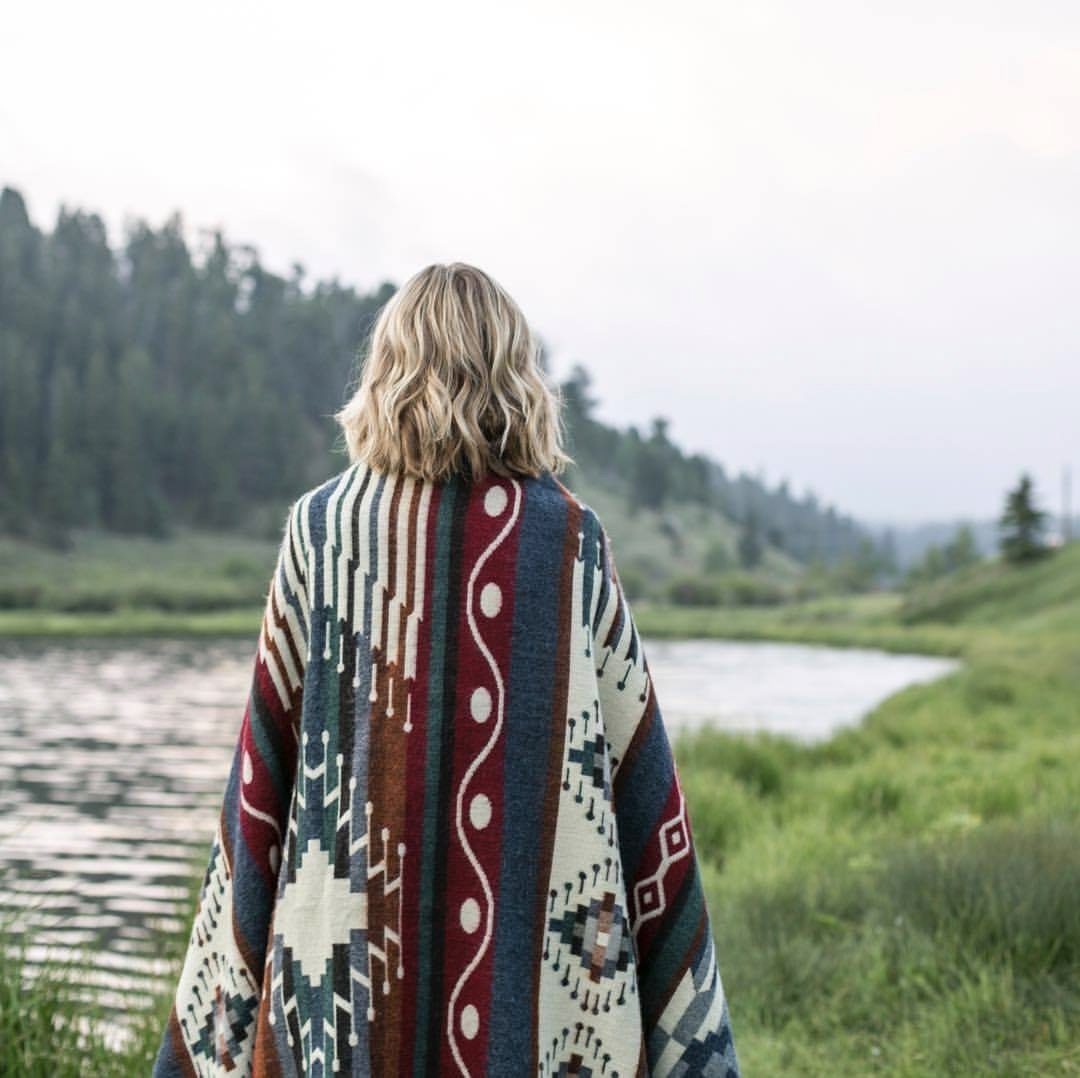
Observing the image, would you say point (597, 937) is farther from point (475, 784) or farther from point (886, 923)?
point (886, 923)

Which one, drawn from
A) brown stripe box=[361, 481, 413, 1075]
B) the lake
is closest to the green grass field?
brown stripe box=[361, 481, 413, 1075]

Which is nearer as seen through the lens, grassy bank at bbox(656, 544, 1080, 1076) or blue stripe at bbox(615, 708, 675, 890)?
blue stripe at bbox(615, 708, 675, 890)

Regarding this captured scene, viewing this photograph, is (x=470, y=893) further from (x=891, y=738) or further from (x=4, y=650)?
(x=4, y=650)

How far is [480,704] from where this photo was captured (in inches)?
86.4

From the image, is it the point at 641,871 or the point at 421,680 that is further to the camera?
the point at 641,871

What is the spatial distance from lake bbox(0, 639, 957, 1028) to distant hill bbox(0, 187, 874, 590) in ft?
143

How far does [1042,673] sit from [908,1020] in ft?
59.7

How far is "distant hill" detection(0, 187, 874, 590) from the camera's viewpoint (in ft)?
266

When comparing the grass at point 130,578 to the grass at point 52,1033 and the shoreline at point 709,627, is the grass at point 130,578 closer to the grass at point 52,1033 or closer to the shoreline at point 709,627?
the shoreline at point 709,627

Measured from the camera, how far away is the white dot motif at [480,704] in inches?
86.3

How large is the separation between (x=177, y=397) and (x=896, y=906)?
9329 cm

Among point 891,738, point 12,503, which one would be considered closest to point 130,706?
point 891,738

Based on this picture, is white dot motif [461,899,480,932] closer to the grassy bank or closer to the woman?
the woman

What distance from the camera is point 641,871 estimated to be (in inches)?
92.5
